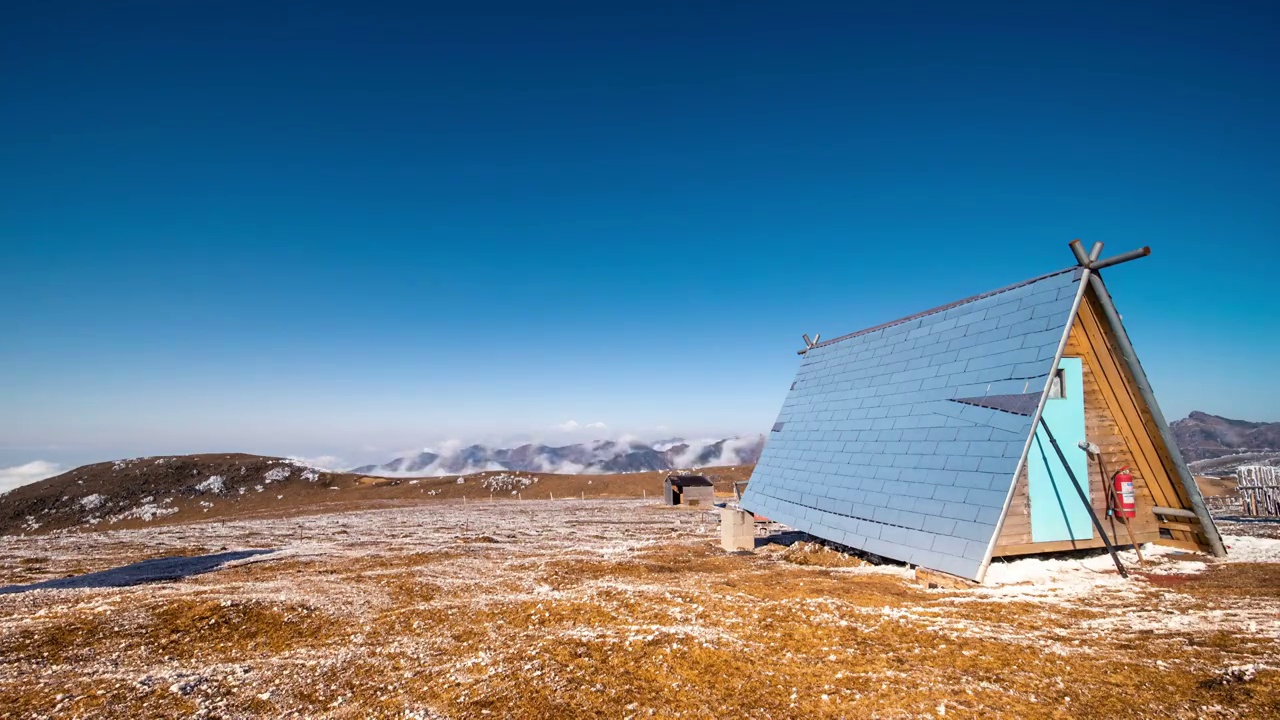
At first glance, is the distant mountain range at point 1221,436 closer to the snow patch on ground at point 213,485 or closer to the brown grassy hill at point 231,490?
the brown grassy hill at point 231,490

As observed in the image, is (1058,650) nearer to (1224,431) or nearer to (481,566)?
(481,566)

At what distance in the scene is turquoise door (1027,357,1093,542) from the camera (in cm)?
1396

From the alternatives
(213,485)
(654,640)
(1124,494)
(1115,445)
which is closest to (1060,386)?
(1115,445)

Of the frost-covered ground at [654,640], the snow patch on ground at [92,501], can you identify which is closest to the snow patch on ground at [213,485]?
the snow patch on ground at [92,501]

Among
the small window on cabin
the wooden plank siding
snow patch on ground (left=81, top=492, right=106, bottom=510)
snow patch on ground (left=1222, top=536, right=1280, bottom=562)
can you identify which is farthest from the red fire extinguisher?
snow patch on ground (left=81, top=492, right=106, bottom=510)

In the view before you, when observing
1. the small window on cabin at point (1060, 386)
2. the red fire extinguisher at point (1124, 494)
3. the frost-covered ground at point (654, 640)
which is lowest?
the frost-covered ground at point (654, 640)

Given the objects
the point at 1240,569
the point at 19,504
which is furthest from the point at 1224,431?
the point at 19,504

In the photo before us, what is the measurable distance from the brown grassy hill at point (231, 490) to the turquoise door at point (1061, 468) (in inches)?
1331

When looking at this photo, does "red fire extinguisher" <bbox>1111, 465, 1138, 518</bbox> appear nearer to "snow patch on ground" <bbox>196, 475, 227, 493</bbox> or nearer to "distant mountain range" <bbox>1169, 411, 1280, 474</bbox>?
"snow patch on ground" <bbox>196, 475, 227, 493</bbox>

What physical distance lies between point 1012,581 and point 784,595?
5.19m

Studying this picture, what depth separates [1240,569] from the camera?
1316cm

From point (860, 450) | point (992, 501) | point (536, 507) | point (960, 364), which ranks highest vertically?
point (960, 364)

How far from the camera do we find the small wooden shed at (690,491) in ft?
121

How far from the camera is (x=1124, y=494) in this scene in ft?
46.5
